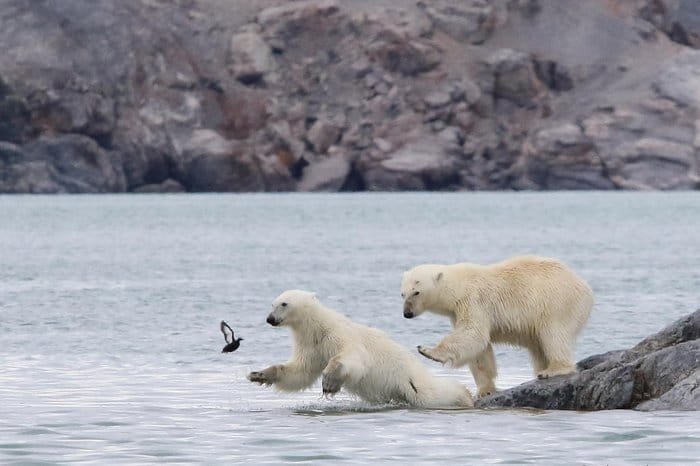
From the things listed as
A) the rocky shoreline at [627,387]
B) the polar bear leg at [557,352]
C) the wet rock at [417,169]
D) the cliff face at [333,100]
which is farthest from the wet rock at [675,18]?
the rocky shoreline at [627,387]

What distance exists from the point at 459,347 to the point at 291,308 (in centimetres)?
163

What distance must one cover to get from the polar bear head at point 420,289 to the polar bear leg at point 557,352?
1.16 metres

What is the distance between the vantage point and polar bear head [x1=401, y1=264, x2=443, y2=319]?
15.4 meters

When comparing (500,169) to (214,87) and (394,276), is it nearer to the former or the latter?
(214,87)

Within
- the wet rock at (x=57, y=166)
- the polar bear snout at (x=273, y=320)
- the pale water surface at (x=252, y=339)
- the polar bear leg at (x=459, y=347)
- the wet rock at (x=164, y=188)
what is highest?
the polar bear snout at (x=273, y=320)

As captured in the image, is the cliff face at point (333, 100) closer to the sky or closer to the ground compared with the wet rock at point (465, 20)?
closer to the ground

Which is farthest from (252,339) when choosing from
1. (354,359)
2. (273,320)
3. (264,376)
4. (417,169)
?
(417,169)

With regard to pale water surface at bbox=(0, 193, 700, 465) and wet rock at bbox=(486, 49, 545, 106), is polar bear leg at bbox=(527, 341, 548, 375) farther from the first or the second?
wet rock at bbox=(486, 49, 545, 106)

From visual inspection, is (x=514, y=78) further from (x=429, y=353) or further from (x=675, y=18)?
(x=429, y=353)

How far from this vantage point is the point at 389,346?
15086 mm

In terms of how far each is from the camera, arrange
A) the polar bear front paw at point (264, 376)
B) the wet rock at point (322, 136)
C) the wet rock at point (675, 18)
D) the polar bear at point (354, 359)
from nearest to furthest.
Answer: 1. the polar bear front paw at point (264, 376)
2. the polar bear at point (354, 359)
3. the wet rock at point (322, 136)
4. the wet rock at point (675, 18)

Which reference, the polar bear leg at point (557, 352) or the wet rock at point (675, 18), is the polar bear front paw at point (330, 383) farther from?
the wet rock at point (675, 18)

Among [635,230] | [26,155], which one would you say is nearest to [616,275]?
[635,230]

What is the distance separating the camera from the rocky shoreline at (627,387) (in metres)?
14.3
